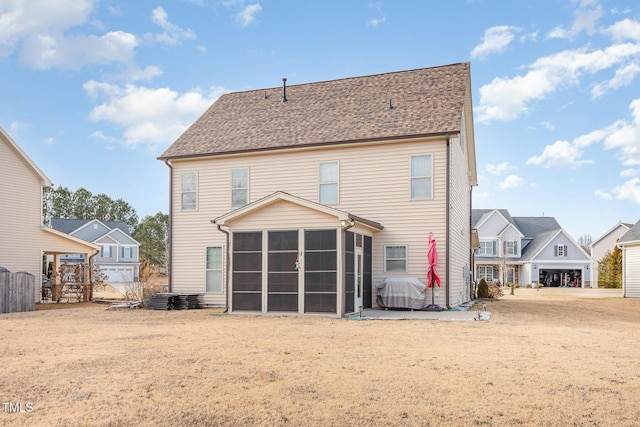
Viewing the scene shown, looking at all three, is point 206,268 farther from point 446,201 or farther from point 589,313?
point 589,313

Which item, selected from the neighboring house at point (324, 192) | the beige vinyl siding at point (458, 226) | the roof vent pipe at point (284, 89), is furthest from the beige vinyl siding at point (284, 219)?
the roof vent pipe at point (284, 89)

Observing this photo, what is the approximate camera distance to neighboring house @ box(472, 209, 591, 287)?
5109 cm

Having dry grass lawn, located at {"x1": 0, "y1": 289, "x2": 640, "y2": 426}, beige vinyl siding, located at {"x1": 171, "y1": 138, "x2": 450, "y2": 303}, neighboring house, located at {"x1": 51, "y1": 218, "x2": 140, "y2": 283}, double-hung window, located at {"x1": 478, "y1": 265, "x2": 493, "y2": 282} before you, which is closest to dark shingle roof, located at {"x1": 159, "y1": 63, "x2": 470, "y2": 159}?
beige vinyl siding, located at {"x1": 171, "y1": 138, "x2": 450, "y2": 303}

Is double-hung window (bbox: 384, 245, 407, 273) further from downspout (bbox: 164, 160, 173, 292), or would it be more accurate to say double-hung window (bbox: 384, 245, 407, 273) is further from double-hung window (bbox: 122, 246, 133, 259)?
double-hung window (bbox: 122, 246, 133, 259)

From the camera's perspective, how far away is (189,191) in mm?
21219

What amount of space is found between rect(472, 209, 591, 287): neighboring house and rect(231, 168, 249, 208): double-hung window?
34776mm

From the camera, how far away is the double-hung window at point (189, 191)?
21141mm

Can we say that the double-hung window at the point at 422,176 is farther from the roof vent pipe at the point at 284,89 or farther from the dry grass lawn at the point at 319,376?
the roof vent pipe at the point at 284,89

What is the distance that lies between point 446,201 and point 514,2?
580cm

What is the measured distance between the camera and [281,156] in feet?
65.8

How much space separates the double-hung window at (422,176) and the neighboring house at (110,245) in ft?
144

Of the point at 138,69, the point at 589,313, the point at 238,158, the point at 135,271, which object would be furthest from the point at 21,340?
the point at 135,271

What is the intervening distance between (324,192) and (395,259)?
3.23 meters

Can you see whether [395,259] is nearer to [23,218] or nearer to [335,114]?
[335,114]
